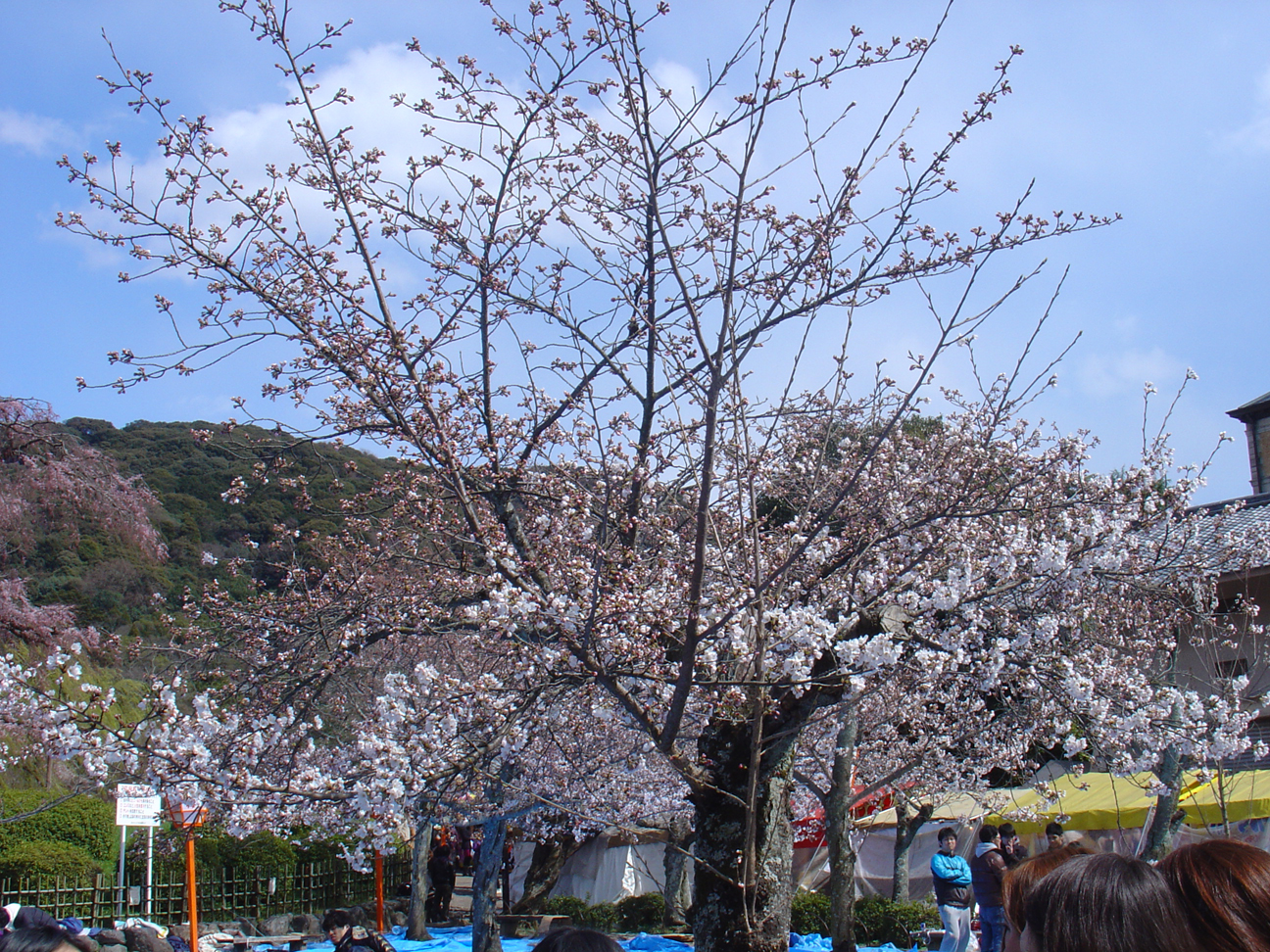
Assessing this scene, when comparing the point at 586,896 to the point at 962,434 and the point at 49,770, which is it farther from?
the point at 962,434

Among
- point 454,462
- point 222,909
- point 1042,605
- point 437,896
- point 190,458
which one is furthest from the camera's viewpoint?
point 190,458

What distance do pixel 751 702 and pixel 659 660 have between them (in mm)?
537

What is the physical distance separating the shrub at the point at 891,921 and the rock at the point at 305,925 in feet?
27.8

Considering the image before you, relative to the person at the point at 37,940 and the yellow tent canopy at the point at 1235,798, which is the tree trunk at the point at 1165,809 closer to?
the yellow tent canopy at the point at 1235,798

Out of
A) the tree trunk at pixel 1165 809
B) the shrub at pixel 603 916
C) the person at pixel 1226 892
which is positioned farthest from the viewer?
the shrub at pixel 603 916

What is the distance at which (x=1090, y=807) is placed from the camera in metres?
11.2

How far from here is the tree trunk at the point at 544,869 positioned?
18016mm

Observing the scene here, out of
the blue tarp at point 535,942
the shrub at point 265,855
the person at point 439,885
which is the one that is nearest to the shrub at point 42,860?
the shrub at point 265,855

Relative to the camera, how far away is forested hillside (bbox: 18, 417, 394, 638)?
5.26 metres

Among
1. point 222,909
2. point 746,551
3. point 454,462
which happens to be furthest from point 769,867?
point 222,909

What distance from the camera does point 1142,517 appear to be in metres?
5.63

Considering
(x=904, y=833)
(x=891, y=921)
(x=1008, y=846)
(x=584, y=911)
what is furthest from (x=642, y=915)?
(x=1008, y=846)

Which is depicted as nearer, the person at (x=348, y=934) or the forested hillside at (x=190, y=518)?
the forested hillside at (x=190, y=518)

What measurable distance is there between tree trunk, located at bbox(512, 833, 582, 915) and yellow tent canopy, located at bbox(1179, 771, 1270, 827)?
36.7ft
